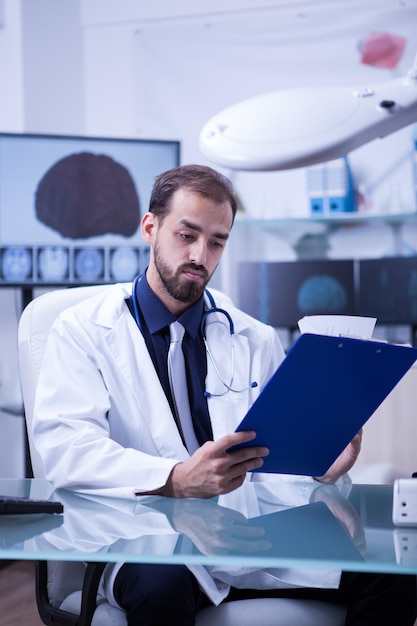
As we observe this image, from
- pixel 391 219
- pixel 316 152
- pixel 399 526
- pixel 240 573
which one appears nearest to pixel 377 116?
pixel 316 152

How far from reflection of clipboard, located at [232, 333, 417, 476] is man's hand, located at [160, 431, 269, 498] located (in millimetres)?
25

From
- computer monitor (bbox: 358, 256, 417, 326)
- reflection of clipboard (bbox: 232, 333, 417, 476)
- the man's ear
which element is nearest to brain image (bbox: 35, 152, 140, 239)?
computer monitor (bbox: 358, 256, 417, 326)

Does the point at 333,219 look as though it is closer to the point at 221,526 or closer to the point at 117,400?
the point at 117,400

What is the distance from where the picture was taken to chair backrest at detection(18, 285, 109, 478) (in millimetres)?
1558

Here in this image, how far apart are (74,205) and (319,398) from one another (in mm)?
2156

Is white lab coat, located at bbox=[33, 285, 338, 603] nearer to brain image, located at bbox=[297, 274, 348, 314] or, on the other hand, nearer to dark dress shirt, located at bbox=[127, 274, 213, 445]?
dark dress shirt, located at bbox=[127, 274, 213, 445]

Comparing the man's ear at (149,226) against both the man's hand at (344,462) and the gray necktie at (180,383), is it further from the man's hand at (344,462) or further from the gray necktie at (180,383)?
the man's hand at (344,462)

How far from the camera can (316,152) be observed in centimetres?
91

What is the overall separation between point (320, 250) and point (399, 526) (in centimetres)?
268

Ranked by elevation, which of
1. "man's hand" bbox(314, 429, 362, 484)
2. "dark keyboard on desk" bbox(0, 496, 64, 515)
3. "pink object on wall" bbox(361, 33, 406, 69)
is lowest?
"man's hand" bbox(314, 429, 362, 484)

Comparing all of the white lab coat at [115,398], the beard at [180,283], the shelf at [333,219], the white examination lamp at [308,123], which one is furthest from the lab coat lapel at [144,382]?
the shelf at [333,219]

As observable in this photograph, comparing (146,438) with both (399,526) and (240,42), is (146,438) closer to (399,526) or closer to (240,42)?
(399,526)

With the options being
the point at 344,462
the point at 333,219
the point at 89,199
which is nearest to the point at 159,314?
the point at 344,462

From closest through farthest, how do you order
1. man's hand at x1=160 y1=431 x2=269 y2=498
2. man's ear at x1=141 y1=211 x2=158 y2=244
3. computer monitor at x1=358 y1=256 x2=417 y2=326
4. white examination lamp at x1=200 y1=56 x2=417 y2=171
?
white examination lamp at x1=200 y1=56 x2=417 y2=171 < man's hand at x1=160 y1=431 x2=269 y2=498 < man's ear at x1=141 y1=211 x2=158 y2=244 < computer monitor at x1=358 y1=256 x2=417 y2=326
